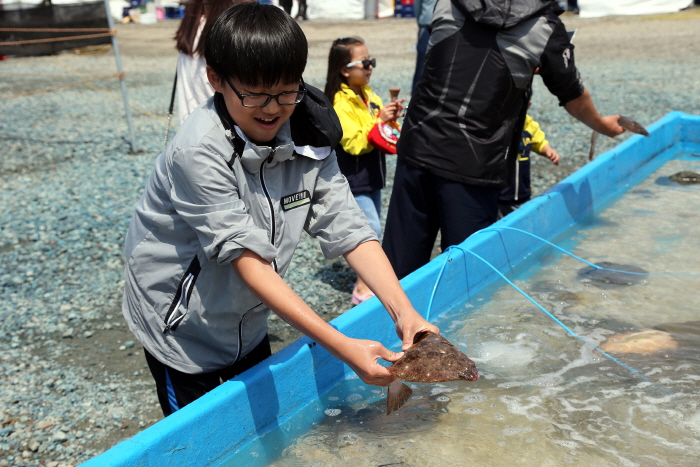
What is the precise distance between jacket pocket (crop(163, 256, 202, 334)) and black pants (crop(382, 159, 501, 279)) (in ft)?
5.68

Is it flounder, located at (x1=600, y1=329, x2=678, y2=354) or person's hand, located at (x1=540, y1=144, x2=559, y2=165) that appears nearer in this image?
flounder, located at (x1=600, y1=329, x2=678, y2=354)

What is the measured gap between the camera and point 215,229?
5.84 ft

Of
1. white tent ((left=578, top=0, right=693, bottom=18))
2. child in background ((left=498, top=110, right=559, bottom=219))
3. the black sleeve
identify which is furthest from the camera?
white tent ((left=578, top=0, right=693, bottom=18))

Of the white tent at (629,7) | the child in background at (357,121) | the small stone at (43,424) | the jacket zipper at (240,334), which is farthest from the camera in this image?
the white tent at (629,7)

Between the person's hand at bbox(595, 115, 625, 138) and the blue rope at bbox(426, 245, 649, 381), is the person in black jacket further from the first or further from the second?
the person's hand at bbox(595, 115, 625, 138)

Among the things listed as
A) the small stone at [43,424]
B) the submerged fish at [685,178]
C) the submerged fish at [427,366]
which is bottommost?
the small stone at [43,424]

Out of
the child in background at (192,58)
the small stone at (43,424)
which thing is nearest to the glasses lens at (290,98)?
the small stone at (43,424)

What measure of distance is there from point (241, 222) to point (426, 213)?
1.92 m

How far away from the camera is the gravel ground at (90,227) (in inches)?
121

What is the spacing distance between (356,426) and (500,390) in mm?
649

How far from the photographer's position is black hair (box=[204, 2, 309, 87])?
1713mm

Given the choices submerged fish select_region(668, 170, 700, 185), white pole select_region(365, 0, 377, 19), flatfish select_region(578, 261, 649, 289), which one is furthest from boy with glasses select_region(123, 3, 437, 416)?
white pole select_region(365, 0, 377, 19)

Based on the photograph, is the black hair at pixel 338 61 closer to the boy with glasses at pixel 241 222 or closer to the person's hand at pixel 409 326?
the boy with glasses at pixel 241 222

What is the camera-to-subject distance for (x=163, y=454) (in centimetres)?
206
